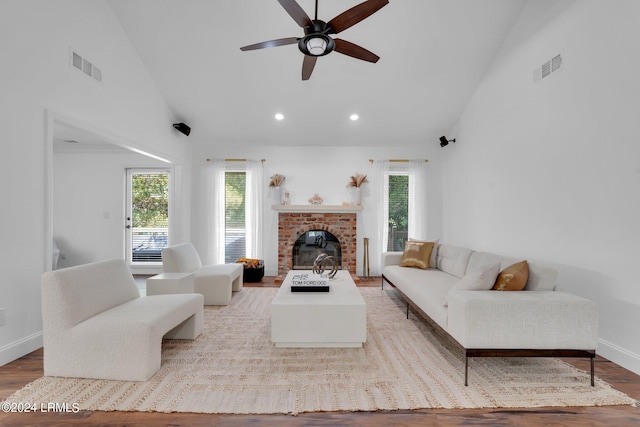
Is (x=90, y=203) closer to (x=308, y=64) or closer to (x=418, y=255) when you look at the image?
(x=308, y=64)

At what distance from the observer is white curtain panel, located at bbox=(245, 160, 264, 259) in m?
5.91

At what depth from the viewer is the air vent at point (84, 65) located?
309 cm

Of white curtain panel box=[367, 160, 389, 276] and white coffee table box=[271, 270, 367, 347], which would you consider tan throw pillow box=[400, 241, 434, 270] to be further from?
white coffee table box=[271, 270, 367, 347]

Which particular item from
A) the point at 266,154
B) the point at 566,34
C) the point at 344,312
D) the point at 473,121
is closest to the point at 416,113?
the point at 473,121

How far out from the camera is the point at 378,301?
4.22m

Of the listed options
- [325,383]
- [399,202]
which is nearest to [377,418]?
[325,383]

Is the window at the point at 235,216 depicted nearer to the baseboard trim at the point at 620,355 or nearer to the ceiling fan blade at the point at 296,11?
the ceiling fan blade at the point at 296,11

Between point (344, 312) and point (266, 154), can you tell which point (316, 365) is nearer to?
point (344, 312)

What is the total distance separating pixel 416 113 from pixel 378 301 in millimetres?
3194

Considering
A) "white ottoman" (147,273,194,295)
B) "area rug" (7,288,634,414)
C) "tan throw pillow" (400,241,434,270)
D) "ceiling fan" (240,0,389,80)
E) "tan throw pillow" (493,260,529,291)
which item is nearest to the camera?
"area rug" (7,288,634,414)

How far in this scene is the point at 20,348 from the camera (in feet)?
8.41

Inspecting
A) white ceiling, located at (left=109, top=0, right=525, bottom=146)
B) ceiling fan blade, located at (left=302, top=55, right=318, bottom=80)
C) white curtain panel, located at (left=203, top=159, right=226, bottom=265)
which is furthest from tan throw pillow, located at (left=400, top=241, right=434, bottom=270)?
white curtain panel, located at (left=203, top=159, right=226, bottom=265)

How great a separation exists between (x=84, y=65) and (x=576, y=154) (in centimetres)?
497

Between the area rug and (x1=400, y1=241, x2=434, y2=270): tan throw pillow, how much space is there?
5.08ft
